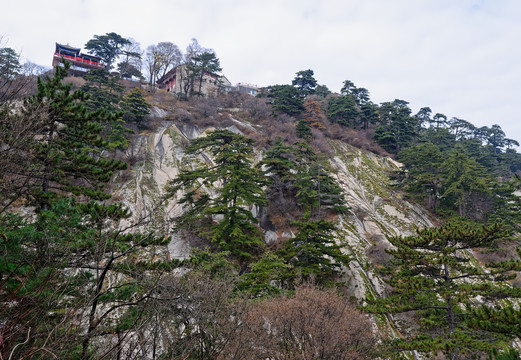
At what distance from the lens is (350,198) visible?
24.8 m

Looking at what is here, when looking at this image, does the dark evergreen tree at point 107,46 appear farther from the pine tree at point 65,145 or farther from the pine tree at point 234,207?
the pine tree at point 65,145

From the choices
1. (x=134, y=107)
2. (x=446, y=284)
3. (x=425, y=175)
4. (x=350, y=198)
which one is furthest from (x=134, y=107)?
(x=425, y=175)

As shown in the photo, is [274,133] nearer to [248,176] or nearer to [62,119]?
[248,176]

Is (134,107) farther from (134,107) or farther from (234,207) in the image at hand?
(234,207)

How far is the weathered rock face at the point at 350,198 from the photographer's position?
59.8 feet

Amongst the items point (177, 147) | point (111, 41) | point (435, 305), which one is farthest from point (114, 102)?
point (435, 305)

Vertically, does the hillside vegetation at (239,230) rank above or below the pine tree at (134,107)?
below

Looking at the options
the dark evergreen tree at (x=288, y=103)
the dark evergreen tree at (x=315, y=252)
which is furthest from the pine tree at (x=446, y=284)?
the dark evergreen tree at (x=288, y=103)

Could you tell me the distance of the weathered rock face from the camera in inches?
718

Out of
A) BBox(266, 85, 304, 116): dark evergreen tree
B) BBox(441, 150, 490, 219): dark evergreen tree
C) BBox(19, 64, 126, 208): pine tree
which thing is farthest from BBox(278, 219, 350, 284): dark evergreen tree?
BBox(266, 85, 304, 116): dark evergreen tree

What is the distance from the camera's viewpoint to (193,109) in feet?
107

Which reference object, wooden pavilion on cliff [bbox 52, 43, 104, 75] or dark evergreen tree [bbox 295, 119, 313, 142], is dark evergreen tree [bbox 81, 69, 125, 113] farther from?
wooden pavilion on cliff [bbox 52, 43, 104, 75]

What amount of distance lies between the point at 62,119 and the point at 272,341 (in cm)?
1048

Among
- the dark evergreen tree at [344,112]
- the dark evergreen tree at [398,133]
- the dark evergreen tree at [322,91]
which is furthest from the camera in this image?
the dark evergreen tree at [322,91]
